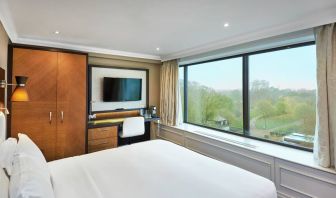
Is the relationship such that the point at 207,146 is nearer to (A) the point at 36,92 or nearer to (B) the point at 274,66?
(B) the point at 274,66

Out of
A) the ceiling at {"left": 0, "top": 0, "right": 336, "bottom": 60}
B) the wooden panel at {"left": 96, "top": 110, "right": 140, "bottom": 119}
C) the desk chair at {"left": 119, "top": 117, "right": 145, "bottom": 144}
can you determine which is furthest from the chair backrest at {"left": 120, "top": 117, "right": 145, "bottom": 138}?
the ceiling at {"left": 0, "top": 0, "right": 336, "bottom": 60}

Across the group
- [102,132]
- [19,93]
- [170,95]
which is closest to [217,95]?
[170,95]

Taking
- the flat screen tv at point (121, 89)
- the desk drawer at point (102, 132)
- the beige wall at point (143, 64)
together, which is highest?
the beige wall at point (143, 64)

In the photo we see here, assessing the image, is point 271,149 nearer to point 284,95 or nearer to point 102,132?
point 284,95

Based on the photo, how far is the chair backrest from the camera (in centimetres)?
350

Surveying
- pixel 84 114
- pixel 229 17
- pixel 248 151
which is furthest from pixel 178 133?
pixel 229 17

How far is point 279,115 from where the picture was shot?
273 cm

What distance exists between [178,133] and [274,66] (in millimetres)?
2257

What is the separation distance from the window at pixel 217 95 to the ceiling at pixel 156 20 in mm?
571

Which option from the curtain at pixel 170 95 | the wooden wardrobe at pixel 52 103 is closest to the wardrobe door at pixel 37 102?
the wooden wardrobe at pixel 52 103

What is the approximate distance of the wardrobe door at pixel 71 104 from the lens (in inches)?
120

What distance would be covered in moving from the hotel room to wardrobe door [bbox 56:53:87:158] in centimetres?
2

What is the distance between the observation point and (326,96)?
196 cm

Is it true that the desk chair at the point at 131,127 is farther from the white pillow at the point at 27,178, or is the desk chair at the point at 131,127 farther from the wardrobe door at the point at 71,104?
the white pillow at the point at 27,178
